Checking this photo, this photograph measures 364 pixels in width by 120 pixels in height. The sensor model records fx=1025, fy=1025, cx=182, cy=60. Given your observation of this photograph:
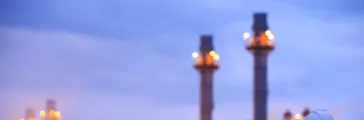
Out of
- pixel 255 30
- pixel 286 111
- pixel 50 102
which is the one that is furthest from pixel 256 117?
pixel 50 102

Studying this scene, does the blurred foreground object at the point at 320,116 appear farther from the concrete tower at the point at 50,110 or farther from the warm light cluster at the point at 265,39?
the concrete tower at the point at 50,110

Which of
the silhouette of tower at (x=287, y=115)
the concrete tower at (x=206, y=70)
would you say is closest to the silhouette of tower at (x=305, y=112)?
the silhouette of tower at (x=287, y=115)

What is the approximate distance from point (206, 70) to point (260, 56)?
37.2 feet

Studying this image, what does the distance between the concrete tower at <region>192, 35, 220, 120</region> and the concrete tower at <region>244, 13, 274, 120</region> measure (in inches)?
409

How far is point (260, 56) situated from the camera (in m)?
72.8

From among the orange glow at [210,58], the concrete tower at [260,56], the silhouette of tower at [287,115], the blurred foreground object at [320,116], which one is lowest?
the blurred foreground object at [320,116]

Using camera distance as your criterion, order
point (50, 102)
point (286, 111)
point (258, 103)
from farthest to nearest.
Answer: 1. point (50, 102)
2. point (286, 111)
3. point (258, 103)

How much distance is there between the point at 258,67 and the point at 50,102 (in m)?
39.6

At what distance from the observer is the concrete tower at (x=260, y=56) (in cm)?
7188

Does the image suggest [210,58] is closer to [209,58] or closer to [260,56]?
[209,58]

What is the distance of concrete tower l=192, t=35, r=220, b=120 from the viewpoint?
83.4m

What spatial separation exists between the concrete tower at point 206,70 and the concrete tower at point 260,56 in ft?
34.1

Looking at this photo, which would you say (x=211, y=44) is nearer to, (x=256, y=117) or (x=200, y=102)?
(x=200, y=102)

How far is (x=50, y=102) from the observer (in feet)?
351
